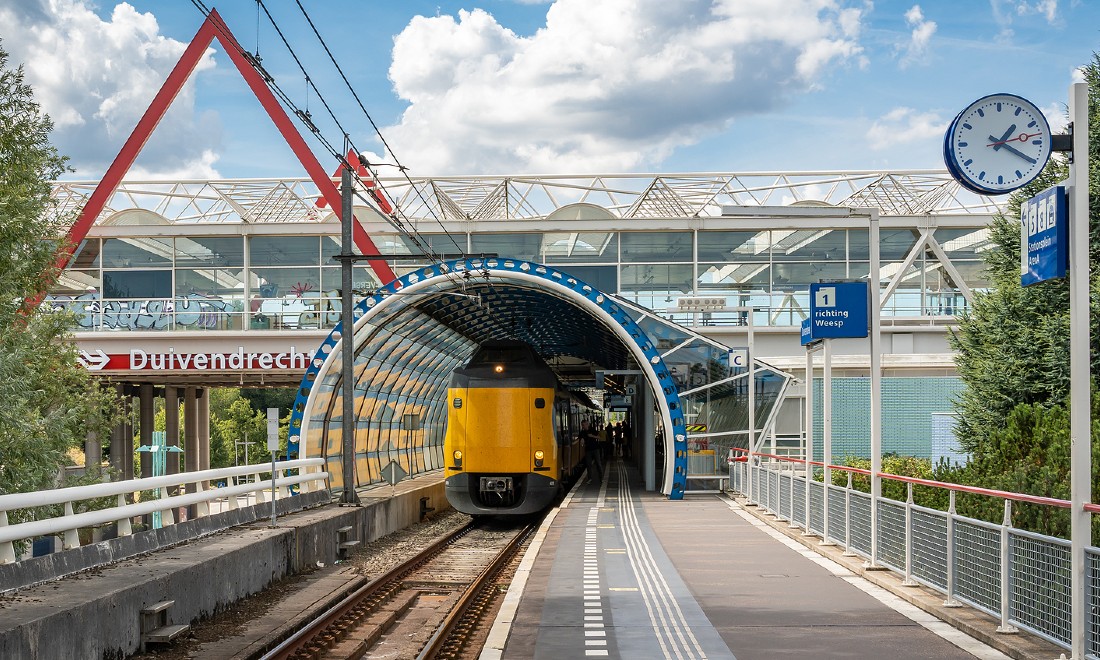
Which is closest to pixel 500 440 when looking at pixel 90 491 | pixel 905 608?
pixel 90 491

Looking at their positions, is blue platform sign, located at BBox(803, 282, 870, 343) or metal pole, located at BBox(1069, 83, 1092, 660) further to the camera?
blue platform sign, located at BBox(803, 282, 870, 343)

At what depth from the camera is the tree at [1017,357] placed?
13.5 m

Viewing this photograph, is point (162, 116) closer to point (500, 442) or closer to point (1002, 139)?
point (500, 442)

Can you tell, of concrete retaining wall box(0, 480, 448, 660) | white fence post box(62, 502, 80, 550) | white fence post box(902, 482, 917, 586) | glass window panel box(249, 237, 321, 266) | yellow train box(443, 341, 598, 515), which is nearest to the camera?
concrete retaining wall box(0, 480, 448, 660)

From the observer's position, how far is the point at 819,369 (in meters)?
A: 32.2

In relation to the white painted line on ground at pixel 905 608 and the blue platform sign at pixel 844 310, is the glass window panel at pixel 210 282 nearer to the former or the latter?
the white painted line on ground at pixel 905 608

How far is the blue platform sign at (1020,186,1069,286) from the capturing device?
7.56m

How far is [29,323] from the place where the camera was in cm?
2391

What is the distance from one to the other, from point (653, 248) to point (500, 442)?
52.0 ft

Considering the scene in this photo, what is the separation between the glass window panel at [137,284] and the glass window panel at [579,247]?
12.8 meters

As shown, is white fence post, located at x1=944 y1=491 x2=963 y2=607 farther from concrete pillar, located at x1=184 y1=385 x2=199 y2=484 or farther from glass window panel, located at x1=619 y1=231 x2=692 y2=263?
concrete pillar, located at x1=184 y1=385 x2=199 y2=484

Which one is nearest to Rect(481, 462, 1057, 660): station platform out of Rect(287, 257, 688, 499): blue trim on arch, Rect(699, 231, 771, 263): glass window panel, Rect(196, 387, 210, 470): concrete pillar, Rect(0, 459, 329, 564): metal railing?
Rect(0, 459, 329, 564): metal railing

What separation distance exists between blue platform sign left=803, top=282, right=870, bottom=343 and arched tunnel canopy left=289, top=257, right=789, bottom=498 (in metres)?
10.6

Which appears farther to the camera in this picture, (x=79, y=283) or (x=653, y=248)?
(x=653, y=248)
